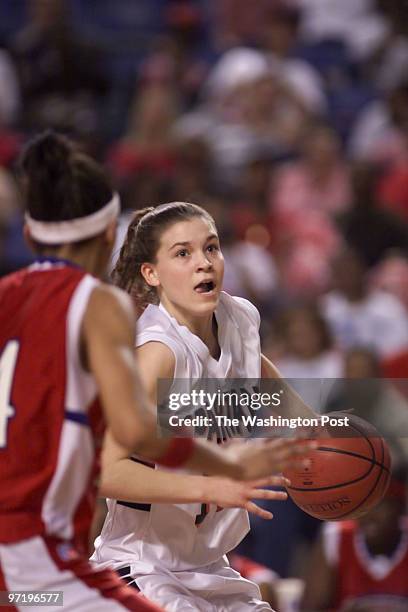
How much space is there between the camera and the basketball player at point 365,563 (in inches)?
242

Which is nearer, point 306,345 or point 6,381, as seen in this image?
point 6,381

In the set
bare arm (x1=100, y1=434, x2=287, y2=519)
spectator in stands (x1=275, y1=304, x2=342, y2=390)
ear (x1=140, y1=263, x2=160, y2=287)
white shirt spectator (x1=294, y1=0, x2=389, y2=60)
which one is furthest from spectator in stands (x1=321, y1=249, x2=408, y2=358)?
bare arm (x1=100, y1=434, x2=287, y2=519)

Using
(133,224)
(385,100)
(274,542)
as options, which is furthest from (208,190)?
(133,224)

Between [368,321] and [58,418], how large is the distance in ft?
18.2

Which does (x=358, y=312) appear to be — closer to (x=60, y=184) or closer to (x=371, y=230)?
(x=371, y=230)

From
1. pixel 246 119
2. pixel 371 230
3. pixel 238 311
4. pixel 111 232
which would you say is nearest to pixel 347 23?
pixel 246 119

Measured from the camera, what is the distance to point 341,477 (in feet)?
13.4

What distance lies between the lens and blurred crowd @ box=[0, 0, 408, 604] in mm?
8531

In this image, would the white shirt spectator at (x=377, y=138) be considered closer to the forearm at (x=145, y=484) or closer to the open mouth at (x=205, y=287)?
the open mouth at (x=205, y=287)

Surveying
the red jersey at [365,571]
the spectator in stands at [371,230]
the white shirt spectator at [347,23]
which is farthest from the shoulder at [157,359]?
the white shirt spectator at [347,23]

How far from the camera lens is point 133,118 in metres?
10.6

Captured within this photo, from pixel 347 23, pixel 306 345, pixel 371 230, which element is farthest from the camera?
pixel 347 23

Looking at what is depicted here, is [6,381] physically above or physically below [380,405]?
above

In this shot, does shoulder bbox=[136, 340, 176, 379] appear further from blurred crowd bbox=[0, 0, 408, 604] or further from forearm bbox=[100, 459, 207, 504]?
blurred crowd bbox=[0, 0, 408, 604]
